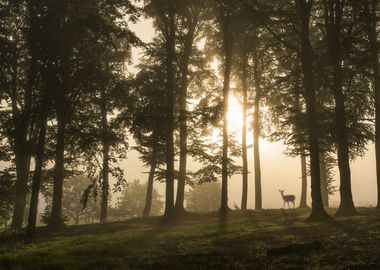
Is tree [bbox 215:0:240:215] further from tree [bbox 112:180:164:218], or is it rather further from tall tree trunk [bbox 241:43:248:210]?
tree [bbox 112:180:164:218]

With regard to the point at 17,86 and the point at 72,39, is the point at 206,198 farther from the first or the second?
the point at 72,39

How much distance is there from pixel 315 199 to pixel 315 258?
860cm

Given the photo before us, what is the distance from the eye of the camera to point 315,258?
29.2 ft

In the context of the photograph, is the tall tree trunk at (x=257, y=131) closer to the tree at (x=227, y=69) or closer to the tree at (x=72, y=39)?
the tree at (x=227, y=69)

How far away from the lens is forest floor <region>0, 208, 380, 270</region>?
8922mm

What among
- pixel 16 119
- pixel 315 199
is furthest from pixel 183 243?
pixel 16 119

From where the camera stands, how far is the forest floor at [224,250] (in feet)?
29.3

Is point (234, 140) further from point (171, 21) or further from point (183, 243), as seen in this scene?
point (183, 243)

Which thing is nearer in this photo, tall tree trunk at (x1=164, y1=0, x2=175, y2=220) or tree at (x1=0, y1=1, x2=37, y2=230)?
tree at (x1=0, y1=1, x2=37, y2=230)

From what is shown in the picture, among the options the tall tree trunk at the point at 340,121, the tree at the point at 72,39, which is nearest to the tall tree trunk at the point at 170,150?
the tree at the point at 72,39

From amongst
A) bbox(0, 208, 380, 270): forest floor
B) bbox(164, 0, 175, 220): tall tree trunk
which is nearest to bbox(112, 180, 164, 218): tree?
bbox(164, 0, 175, 220): tall tree trunk

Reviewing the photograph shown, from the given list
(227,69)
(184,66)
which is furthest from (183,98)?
(227,69)

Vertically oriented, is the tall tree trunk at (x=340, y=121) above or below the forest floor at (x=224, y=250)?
above

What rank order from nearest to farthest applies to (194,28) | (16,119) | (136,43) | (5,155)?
(16,119) → (136,43) → (5,155) → (194,28)
